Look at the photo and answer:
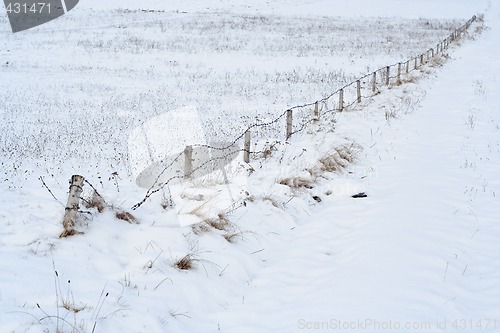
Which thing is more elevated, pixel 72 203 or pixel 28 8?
pixel 28 8

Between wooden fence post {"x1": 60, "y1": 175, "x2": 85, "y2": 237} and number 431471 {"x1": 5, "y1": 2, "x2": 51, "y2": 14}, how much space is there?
4724 cm

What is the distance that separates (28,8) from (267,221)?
49742 millimetres

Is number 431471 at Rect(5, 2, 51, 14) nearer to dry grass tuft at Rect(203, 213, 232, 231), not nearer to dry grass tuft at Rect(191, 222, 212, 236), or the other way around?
dry grass tuft at Rect(203, 213, 232, 231)

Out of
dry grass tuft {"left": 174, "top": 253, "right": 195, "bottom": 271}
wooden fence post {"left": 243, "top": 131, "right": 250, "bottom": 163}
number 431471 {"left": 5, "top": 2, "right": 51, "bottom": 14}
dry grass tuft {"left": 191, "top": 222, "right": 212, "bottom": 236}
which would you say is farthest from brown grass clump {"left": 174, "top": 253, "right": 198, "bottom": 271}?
number 431471 {"left": 5, "top": 2, "right": 51, "bottom": 14}

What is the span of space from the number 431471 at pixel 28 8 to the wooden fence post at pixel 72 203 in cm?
4724

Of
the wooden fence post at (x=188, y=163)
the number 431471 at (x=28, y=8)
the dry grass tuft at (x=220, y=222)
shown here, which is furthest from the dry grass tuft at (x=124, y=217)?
the number 431471 at (x=28, y=8)

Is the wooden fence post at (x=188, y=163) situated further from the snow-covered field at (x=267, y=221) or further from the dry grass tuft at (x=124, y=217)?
the dry grass tuft at (x=124, y=217)

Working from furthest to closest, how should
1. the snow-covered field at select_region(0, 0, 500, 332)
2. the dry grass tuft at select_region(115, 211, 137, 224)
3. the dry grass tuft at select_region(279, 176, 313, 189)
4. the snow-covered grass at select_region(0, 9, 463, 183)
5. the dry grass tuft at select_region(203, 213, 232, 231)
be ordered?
the snow-covered grass at select_region(0, 9, 463, 183) → the dry grass tuft at select_region(279, 176, 313, 189) → the dry grass tuft at select_region(203, 213, 232, 231) → the dry grass tuft at select_region(115, 211, 137, 224) → the snow-covered field at select_region(0, 0, 500, 332)

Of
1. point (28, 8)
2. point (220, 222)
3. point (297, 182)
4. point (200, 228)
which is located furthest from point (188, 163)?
point (28, 8)

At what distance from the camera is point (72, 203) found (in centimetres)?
482

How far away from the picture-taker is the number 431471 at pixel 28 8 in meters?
44.9

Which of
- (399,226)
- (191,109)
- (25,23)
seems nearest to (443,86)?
(191,109)

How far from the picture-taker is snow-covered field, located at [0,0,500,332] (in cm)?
421

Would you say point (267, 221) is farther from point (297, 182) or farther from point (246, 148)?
point (246, 148)
